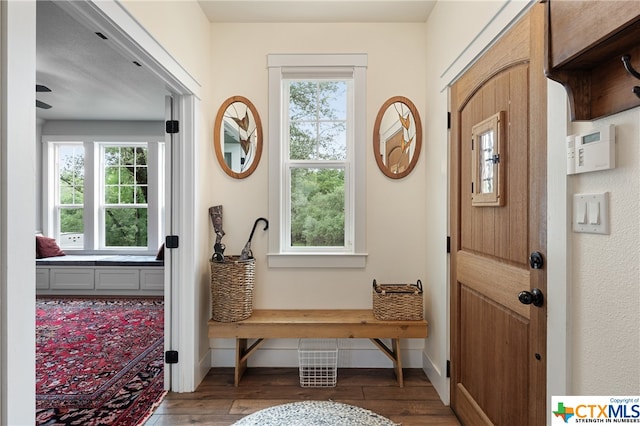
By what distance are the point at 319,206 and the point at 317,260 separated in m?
0.46

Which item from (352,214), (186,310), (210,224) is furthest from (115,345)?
(352,214)

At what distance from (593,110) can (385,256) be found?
1.92m

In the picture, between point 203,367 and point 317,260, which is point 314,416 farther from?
point 317,260

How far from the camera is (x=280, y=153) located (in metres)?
2.83

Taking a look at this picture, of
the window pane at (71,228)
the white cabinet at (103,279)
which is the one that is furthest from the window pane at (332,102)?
the window pane at (71,228)

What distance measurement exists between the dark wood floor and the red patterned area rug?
0.83ft

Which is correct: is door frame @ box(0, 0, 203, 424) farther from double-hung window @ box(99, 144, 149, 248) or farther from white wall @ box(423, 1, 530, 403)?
double-hung window @ box(99, 144, 149, 248)

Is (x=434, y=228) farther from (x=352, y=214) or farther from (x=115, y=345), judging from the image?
(x=115, y=345)

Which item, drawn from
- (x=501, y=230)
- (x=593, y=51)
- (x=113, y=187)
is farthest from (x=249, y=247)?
(x=113, y=187)

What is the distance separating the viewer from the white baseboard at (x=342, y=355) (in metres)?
2.81

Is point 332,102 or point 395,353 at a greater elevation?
point 332,102

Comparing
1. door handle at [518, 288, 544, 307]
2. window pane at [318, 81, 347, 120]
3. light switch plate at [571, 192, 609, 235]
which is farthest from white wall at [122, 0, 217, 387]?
light switch plate at [571, 192, 609, 235]

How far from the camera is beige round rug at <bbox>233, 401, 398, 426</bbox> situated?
2049 mm

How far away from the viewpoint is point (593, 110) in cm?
107
